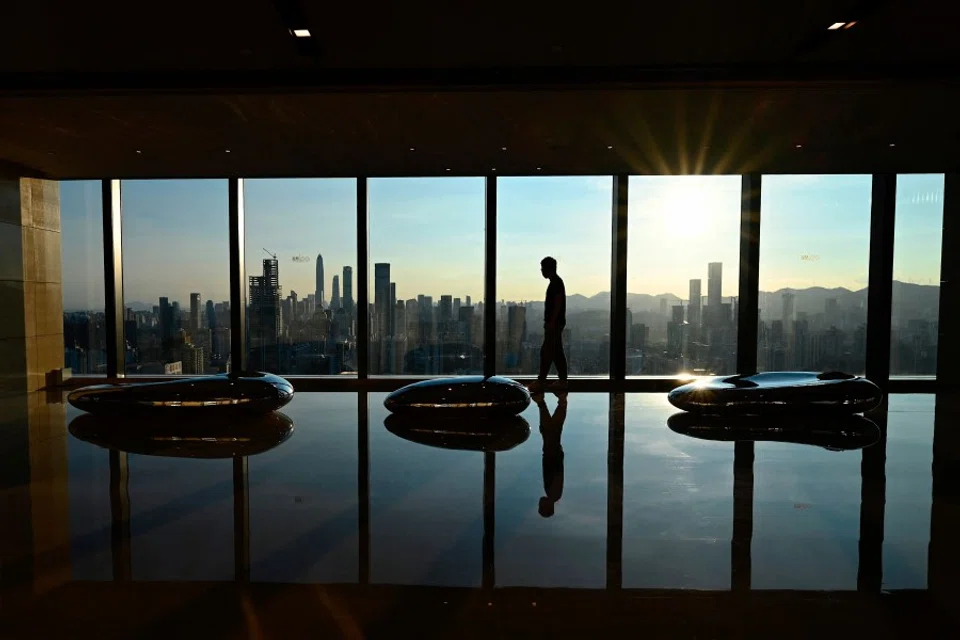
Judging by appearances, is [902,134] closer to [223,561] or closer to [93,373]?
[223,561]

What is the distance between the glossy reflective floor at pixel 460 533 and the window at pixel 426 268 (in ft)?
13.1

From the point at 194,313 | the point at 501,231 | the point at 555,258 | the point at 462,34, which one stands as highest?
the point at 462,34

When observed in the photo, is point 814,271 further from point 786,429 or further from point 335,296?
point 335,296

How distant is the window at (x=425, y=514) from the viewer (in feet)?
5.36

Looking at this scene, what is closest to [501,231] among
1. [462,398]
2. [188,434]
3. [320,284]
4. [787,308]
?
[320,284]

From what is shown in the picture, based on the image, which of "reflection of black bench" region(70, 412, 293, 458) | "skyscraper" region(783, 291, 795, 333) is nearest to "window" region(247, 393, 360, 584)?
"reflection of black bench" region(70, 412, 293, 458)

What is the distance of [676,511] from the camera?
217 centimetres

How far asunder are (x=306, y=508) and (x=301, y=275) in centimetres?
572

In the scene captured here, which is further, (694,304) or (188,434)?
(694,304)

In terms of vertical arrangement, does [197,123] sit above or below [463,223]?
above

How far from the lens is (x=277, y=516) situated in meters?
2.08

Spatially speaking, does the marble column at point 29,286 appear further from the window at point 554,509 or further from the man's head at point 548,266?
the window at point 554,509

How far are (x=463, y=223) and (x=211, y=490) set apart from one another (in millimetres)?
5339

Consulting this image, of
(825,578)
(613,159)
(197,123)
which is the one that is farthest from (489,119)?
(825,578)
